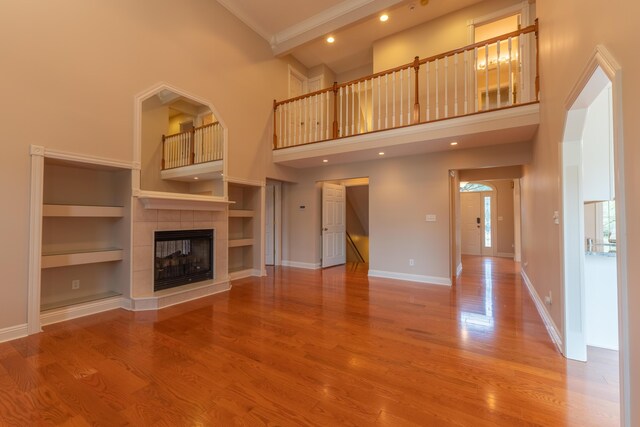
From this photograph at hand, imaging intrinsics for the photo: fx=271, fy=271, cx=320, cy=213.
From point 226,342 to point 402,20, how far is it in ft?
20.3

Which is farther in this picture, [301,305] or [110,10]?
[301,305]

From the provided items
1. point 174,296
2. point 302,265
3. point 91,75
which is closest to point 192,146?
point 91,75

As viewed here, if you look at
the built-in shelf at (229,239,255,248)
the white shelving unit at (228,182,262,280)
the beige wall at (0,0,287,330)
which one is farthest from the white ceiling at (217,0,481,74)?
the built-in shelf at (229,239,255,248)

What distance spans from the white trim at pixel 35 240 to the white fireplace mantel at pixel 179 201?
2.97 feet

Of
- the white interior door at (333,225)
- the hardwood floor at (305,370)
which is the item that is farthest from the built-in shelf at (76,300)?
the white interior door at (333,225)

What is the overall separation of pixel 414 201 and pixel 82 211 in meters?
4.96

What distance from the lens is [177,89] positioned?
4.03 meters

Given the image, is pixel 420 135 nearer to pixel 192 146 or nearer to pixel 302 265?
pixel 192 146

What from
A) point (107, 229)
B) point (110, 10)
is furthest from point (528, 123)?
point (107, 229)

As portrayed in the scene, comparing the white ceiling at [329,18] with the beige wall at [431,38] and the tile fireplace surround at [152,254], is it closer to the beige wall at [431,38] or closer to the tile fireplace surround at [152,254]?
the beige wall at [431,38]

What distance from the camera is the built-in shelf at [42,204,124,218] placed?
9.86 feet

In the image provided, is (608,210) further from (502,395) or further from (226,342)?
(226,342)

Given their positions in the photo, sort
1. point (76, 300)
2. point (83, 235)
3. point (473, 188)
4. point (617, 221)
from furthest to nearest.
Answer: point (473, 188), point (83, 235), point (76, 300), point (617, 221)

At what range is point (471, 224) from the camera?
28.2 ft
